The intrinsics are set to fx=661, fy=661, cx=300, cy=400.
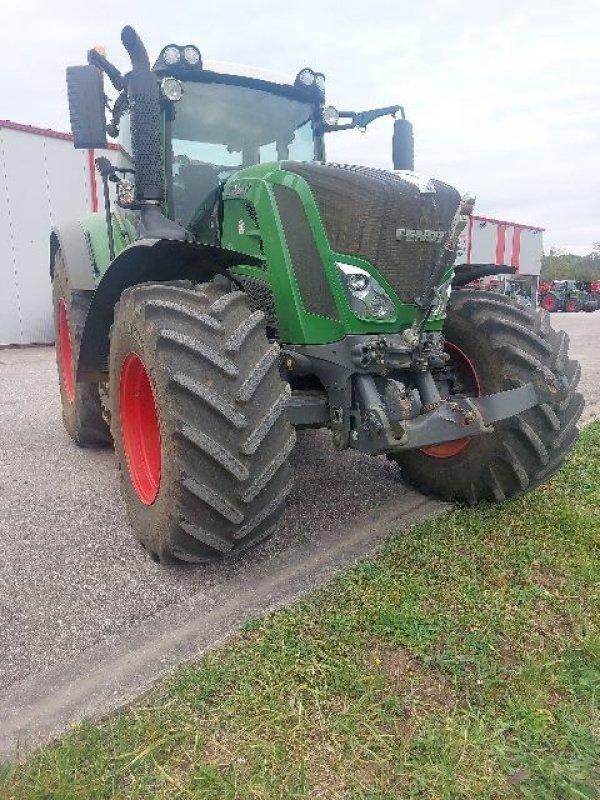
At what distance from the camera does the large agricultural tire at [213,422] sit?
2.52 meters

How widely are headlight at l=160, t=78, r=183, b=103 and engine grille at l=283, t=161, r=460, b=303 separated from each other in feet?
3.31

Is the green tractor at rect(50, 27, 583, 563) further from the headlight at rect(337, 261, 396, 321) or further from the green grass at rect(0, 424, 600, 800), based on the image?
the green grass at rect(0, 424, 600, 800)

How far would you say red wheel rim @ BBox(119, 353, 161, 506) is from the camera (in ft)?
10.7

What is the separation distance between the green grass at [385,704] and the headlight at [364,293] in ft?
3.78

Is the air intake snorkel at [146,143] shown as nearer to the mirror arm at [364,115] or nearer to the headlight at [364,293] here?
the headlight at [364,293]

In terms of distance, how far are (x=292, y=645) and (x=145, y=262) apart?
6.25 ft

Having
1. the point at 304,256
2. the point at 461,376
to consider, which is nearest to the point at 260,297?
the point at 304,256

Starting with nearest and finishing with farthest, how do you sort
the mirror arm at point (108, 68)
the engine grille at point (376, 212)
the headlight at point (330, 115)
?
the engine grille at point (376, 212) < the mirror arm at point (108, 68) < the headlight at point (330, 115)

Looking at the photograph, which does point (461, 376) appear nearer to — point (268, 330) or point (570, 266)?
point (268, 330)

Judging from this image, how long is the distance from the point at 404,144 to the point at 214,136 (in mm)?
1317

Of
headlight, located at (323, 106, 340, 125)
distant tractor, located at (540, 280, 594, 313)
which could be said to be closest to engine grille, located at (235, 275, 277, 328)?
headlight, located at (323, 106, 340, 125)

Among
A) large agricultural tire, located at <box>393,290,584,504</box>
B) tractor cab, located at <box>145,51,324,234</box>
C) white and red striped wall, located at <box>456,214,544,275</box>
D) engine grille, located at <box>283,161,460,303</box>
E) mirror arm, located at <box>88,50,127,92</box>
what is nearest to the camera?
engine grille, located at <box>283,161,460,303</box>

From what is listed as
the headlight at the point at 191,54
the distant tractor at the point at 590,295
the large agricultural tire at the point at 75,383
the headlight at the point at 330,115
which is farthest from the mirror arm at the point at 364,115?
the distant tractor at the point at 590,295

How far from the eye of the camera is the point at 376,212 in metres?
2.93
